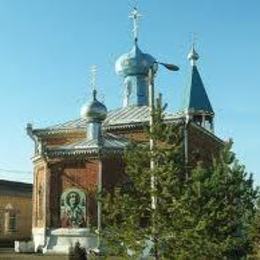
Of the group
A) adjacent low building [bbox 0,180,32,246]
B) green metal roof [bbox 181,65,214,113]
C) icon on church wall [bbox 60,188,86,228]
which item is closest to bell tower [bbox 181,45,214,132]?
green metal roof [bbox 181,65,214,113]

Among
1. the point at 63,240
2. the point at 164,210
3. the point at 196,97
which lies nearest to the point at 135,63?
the point at 196,97

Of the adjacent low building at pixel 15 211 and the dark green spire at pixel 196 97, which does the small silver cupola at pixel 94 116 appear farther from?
the adjacent low building at pixel 15 211

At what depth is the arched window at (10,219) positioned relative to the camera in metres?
49.3

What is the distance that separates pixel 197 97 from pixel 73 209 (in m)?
12.1

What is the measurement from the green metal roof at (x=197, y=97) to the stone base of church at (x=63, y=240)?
11.1 meters

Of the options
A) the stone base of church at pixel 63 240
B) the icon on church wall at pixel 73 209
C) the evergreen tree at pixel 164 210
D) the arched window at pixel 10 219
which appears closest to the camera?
the evergreen tree at pixel 164 210

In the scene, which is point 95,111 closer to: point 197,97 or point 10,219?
point 197,97

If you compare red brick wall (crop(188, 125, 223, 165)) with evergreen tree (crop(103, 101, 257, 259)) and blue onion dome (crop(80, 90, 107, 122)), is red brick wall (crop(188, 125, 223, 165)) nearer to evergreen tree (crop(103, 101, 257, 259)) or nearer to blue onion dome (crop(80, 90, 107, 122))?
blue onion dome (crop(80, 90, 107, 122))

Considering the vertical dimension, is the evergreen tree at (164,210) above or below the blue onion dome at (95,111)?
below

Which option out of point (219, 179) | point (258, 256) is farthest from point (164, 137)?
point (258, 256)

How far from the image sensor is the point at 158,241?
1573 cm

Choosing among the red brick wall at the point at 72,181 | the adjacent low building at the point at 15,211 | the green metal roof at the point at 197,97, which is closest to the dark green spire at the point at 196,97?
the green metal roof at the point at 197,97

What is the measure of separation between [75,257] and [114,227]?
6.03m

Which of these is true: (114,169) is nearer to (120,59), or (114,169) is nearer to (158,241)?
(120,59)
